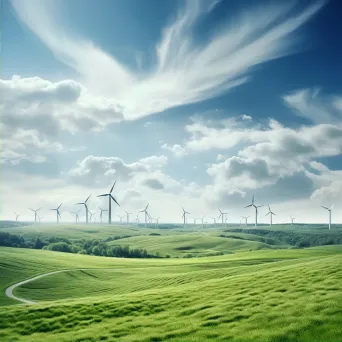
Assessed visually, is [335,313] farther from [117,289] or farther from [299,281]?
[117,289]

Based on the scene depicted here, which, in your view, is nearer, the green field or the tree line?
the green field

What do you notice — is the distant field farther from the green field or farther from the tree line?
the tree line

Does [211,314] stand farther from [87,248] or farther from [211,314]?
[87,248]

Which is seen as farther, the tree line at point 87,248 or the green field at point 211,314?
the tree line at point 87,248

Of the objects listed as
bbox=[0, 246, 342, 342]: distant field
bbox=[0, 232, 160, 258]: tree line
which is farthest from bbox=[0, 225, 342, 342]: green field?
bbox=[0, 232, 160, 258]: tree line

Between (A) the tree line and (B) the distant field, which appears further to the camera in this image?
(A) the tree line

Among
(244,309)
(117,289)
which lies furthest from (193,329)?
(117,289)

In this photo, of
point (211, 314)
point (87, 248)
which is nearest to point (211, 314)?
point (211, 314)

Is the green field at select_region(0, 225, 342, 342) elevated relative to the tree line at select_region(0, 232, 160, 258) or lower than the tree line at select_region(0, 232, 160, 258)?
elevated

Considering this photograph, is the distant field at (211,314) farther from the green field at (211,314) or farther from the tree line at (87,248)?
the tree line at (87,248)

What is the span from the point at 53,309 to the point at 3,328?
466cm

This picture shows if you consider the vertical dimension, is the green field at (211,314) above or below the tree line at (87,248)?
above

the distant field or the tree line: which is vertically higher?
the distant field

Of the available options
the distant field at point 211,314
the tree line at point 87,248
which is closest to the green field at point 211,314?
the distant field at point 211,314
